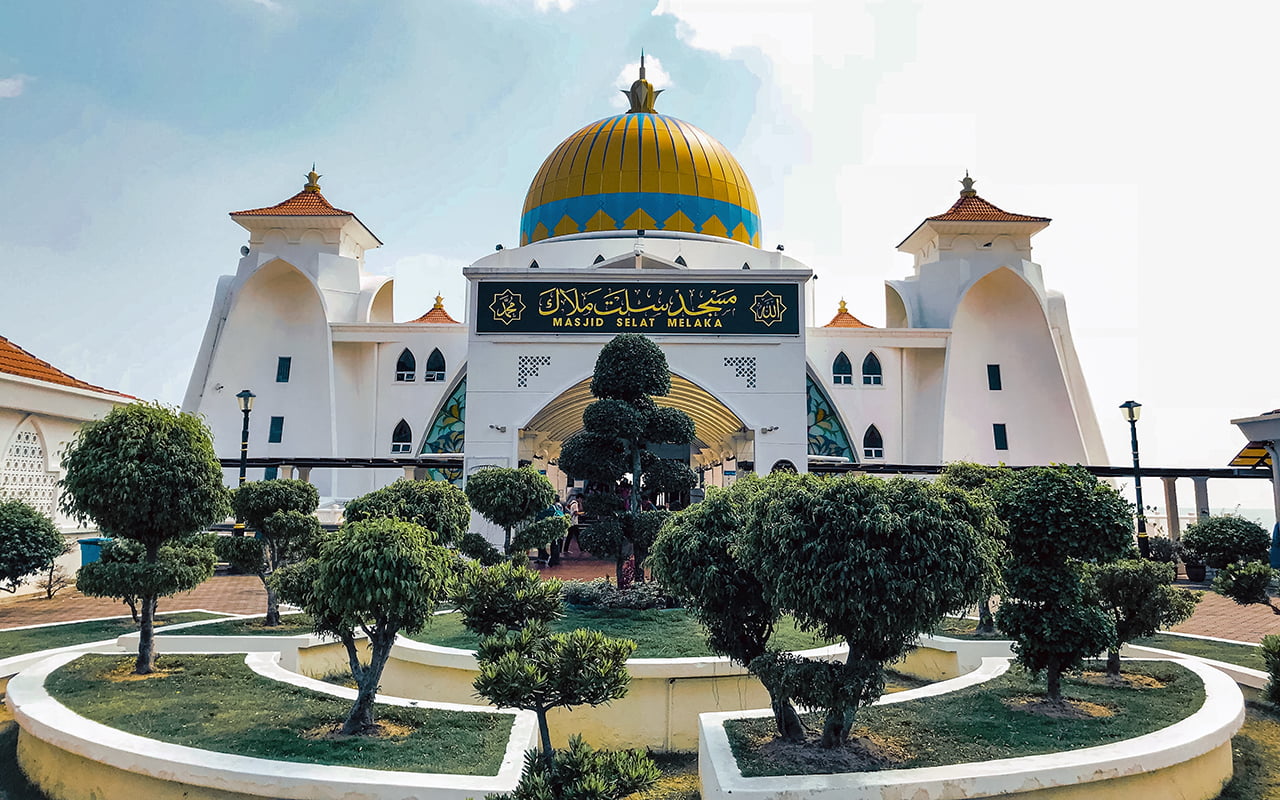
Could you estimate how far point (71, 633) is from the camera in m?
9.84

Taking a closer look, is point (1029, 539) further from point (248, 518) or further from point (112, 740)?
point (248, 518)

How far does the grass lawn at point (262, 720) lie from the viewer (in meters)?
5.20

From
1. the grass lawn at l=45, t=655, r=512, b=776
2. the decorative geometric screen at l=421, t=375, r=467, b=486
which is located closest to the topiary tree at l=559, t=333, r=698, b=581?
the grass lawn at l=45, t=655, r=512, b=776

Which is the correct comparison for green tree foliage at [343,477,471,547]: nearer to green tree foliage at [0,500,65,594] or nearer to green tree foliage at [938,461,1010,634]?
green tree foliage at [0,500,65,594]

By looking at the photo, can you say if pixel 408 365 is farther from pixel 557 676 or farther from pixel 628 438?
pixel 557 676

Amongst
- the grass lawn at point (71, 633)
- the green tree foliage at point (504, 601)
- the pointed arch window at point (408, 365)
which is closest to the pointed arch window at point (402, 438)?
the pointed arch window at point (408, 365)

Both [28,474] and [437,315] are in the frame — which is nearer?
[28,474]

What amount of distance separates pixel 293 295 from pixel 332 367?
320cm

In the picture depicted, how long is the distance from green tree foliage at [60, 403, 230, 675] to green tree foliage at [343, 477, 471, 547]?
78.7 inches

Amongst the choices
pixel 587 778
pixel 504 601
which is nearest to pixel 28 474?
pixel 504 601

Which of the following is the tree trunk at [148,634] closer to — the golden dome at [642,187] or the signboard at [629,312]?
the signboard at [629,312]

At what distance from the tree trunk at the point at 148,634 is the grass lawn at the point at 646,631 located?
100 inches

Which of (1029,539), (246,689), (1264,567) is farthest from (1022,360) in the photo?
(246,689)

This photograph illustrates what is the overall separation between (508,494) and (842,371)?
15257mm
